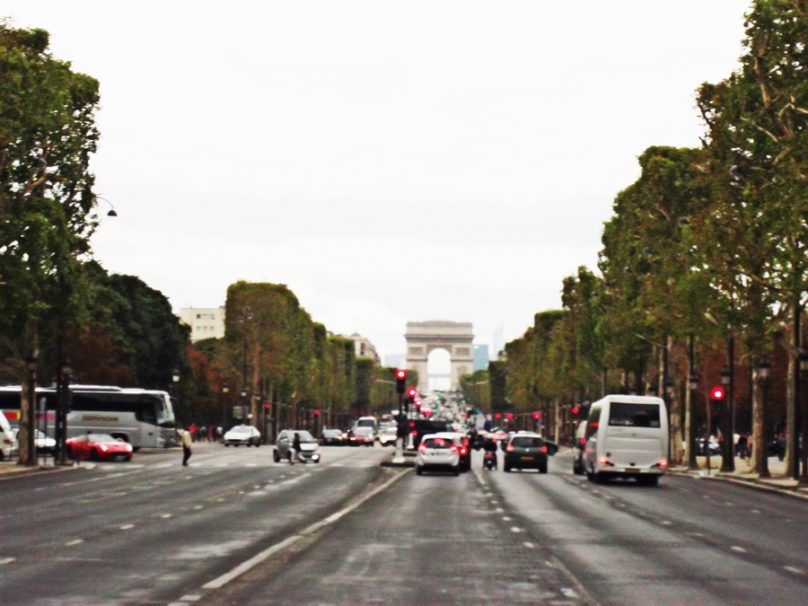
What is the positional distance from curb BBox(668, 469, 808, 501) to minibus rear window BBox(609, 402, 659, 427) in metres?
4.14

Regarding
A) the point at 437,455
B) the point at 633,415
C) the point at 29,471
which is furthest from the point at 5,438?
the point at 633,415

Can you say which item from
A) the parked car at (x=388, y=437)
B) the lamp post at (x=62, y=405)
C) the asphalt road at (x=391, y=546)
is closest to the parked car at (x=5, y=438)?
→ the lamp post at (x=62, y=405)

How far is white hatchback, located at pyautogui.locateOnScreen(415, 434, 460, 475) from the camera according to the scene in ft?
222

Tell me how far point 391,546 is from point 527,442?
50.6 metres

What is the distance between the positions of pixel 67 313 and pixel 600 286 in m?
40.6

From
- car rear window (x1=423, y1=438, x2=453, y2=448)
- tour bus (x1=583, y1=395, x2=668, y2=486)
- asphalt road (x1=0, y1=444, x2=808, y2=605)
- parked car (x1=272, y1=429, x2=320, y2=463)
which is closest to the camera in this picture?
asphalt road (x1=0, y1=444, x2=808, y2=605)

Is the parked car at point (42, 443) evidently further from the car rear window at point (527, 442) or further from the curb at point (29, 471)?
the car rear window at point (527, 442)

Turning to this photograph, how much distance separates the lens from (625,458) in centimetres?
6034

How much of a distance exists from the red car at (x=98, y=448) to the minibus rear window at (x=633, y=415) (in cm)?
3047

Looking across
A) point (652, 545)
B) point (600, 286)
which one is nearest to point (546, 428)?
point (600, 286)

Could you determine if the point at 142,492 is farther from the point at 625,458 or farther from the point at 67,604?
the point at 67,604

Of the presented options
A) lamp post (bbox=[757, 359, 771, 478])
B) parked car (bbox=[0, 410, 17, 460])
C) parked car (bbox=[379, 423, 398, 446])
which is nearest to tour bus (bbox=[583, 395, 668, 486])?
lamp post (bbox=[757, 359, 771, 478])

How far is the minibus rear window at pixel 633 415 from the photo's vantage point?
60.0 meters

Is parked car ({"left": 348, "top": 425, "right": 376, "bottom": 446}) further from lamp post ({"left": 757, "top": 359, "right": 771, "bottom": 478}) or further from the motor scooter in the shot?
lamp post ({"left": 757, "top": 359, "right": 771, "bottom": 478})
